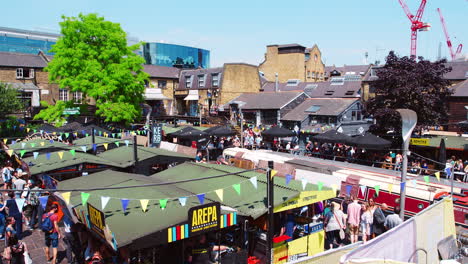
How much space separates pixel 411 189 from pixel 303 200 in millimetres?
6244

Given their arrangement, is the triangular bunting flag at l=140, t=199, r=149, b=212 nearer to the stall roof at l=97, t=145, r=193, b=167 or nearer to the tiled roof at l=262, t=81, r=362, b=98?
the stall roof at l=97, t=145, r=193, b=167

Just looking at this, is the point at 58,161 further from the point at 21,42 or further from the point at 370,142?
the point at 21,42

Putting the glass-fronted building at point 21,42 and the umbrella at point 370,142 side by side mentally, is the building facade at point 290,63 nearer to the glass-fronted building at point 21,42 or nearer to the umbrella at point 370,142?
the umbrella at point 370,142

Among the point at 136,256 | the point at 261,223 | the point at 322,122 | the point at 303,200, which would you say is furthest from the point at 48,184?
the point at 322,122

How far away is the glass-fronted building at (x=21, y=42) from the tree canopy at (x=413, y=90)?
67297 mm

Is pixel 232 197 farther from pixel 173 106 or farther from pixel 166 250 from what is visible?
pixel 173 106

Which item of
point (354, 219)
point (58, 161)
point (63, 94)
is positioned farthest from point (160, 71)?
point (354, 219)

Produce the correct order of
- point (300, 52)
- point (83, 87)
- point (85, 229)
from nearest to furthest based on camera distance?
point (85, 229) → point (83, 87) → point (300, 52)

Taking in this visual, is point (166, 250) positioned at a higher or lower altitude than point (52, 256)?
higher

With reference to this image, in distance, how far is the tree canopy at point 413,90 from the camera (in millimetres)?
23453

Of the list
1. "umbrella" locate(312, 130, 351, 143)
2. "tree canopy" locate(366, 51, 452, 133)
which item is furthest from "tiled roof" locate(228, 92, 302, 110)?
"tree canopy" locate(366, 51, 452, 133)

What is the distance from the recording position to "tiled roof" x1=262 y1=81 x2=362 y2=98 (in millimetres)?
42625

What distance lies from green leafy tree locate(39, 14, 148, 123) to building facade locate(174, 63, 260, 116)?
47.3 ft

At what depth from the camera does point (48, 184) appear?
1262cm
